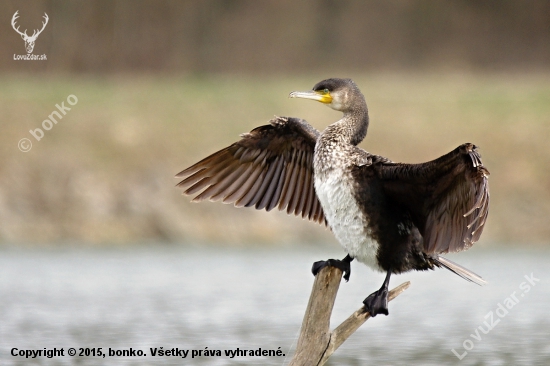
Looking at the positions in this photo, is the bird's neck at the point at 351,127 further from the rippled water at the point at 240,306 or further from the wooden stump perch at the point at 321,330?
the rippled water at the point at 240,306

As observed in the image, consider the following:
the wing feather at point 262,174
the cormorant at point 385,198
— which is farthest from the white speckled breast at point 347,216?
the wing feather at point 262,174

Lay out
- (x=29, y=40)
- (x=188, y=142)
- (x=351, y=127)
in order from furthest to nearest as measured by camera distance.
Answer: (x=29, y=40) → (x=188, y=142) → (x=351, y=127)

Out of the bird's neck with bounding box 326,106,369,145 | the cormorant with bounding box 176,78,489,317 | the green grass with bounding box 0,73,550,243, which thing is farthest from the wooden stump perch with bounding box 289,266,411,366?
the green grass with bounding box 0,73,550,243

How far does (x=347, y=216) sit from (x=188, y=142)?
1468 centimetres

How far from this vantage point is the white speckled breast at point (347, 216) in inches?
275

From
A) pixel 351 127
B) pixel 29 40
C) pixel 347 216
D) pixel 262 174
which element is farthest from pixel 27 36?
pixel 347 216

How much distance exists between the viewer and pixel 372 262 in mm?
7098

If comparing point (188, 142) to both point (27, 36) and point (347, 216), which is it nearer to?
point (27, 36)

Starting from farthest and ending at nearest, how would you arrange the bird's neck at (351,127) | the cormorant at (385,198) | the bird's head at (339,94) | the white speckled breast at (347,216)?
the bird's head at (339,94) → the bird's neck at (351,127) → the white speckled breast at (347,216) → the cormorant at (385,198)

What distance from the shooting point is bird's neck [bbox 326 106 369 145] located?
7.34 m

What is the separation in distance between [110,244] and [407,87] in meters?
9.60

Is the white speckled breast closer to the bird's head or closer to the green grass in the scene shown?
the bird's head

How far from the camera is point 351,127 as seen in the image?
24.5ft

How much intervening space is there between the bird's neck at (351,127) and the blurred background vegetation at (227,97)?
37.6 ft
